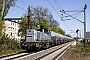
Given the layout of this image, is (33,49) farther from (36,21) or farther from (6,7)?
(36,21)

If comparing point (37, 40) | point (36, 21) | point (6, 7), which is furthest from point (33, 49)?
point (36, 21)

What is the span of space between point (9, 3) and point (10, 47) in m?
13.1

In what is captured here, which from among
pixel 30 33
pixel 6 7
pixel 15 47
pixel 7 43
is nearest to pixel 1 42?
pixel 7 43

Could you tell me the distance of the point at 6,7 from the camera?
42.8 m

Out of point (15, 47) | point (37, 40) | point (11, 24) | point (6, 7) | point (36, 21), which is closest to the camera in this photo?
point (37, 40)

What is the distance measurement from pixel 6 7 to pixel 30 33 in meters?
16.5

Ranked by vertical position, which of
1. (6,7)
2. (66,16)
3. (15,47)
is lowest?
(15,47)

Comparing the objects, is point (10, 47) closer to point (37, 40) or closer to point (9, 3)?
point (37, 40)

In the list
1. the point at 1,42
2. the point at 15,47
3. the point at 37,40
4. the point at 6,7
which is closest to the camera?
the point at 37,40

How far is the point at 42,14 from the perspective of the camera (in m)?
70.1

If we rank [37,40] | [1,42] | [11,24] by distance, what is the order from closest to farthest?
1. [37,40]
2. [1,42]
3. [11,24]

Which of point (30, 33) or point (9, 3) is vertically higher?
point (9, 3)

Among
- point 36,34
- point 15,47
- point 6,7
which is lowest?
point 15,47

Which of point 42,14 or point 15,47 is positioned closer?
point 15,47
